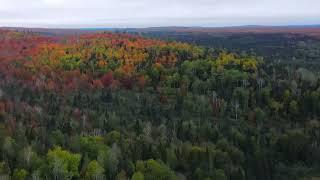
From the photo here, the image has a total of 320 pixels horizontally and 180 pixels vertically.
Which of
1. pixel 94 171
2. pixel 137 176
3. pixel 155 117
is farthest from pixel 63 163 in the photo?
pixel 155 117

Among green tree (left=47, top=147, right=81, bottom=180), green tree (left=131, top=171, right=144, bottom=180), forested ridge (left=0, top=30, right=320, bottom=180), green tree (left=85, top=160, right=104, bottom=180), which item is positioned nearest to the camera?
green tree (left=85, top=160, right=104, bottom=180)

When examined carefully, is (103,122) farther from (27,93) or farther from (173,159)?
(27,93)

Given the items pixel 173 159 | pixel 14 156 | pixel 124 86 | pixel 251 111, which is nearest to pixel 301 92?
pixel 251 111

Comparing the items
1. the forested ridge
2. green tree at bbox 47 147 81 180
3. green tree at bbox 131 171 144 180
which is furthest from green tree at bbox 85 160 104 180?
green tree at bbox 131 171 144 180

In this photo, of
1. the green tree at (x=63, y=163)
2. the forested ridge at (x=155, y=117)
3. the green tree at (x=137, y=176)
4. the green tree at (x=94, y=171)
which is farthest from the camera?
the forested ridge at (x=155, y=117)

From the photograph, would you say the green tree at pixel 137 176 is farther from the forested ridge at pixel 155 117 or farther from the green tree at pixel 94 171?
the green tree at pixel 94 171

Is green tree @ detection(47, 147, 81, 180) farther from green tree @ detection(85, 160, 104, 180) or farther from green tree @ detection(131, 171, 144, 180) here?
green tree @ detection(131, 171, 144, 180)

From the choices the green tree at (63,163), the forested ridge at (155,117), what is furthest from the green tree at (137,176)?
the green tree at (63,163)

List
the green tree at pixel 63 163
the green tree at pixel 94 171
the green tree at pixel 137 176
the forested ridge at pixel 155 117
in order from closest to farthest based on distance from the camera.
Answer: the green tree at pixel 94 171
the green tree at pixel 63 163
the green tree at pixel 137 176
the forested ridge at pixel 155 117

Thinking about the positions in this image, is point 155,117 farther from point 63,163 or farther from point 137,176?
point 63,163
